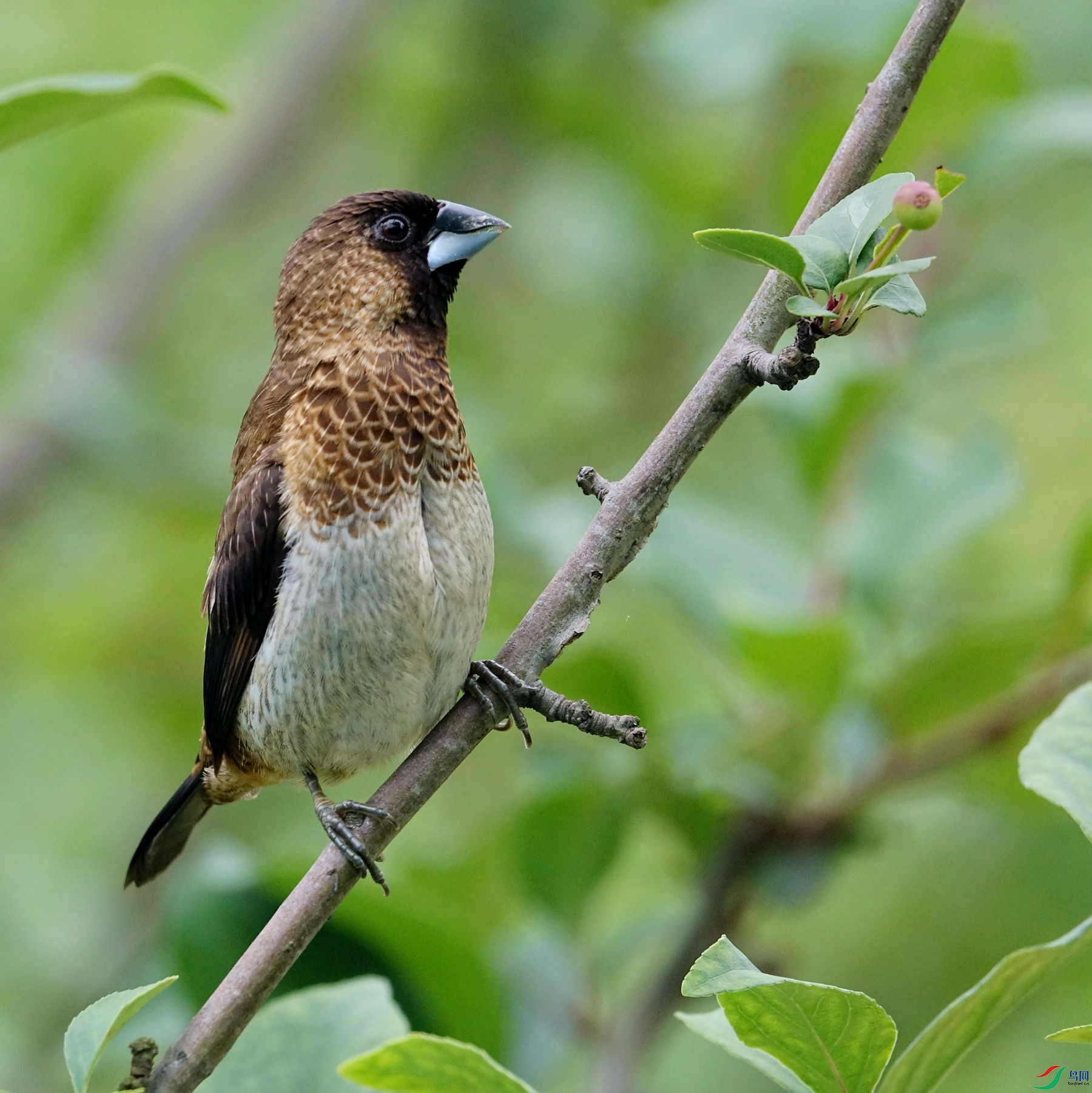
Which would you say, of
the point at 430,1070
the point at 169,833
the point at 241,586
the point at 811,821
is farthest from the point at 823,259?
the point at 169,833

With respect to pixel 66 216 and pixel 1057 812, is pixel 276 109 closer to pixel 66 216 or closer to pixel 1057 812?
pixel 66 216

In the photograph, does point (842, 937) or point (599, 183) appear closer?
point (842, 937)

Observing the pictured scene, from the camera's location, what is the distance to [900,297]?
5.37ft

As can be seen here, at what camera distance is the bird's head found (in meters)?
3.01

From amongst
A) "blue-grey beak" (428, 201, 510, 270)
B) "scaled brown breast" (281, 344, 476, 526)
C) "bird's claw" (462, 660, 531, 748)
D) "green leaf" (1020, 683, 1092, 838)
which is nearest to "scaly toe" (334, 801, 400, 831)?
"bird's claw" (462, 660, 531, 748)

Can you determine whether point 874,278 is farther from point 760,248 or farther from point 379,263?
point 379,263

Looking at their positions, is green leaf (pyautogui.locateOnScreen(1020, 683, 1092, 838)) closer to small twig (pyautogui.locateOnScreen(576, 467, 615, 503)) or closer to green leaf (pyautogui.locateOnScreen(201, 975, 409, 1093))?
small twig (pyautogui.locateOnScreen(576, 467, 615, 503))

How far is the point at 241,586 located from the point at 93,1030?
1.23 metres

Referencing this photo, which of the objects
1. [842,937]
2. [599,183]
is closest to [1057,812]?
[842,937]

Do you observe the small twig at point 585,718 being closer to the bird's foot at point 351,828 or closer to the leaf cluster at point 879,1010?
the bird's foot at point 351,828

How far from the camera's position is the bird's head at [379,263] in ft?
9.88

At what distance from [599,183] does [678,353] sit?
0.65 meters

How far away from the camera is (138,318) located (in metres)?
5.00

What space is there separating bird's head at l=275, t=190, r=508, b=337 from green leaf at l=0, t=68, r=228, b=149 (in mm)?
865
